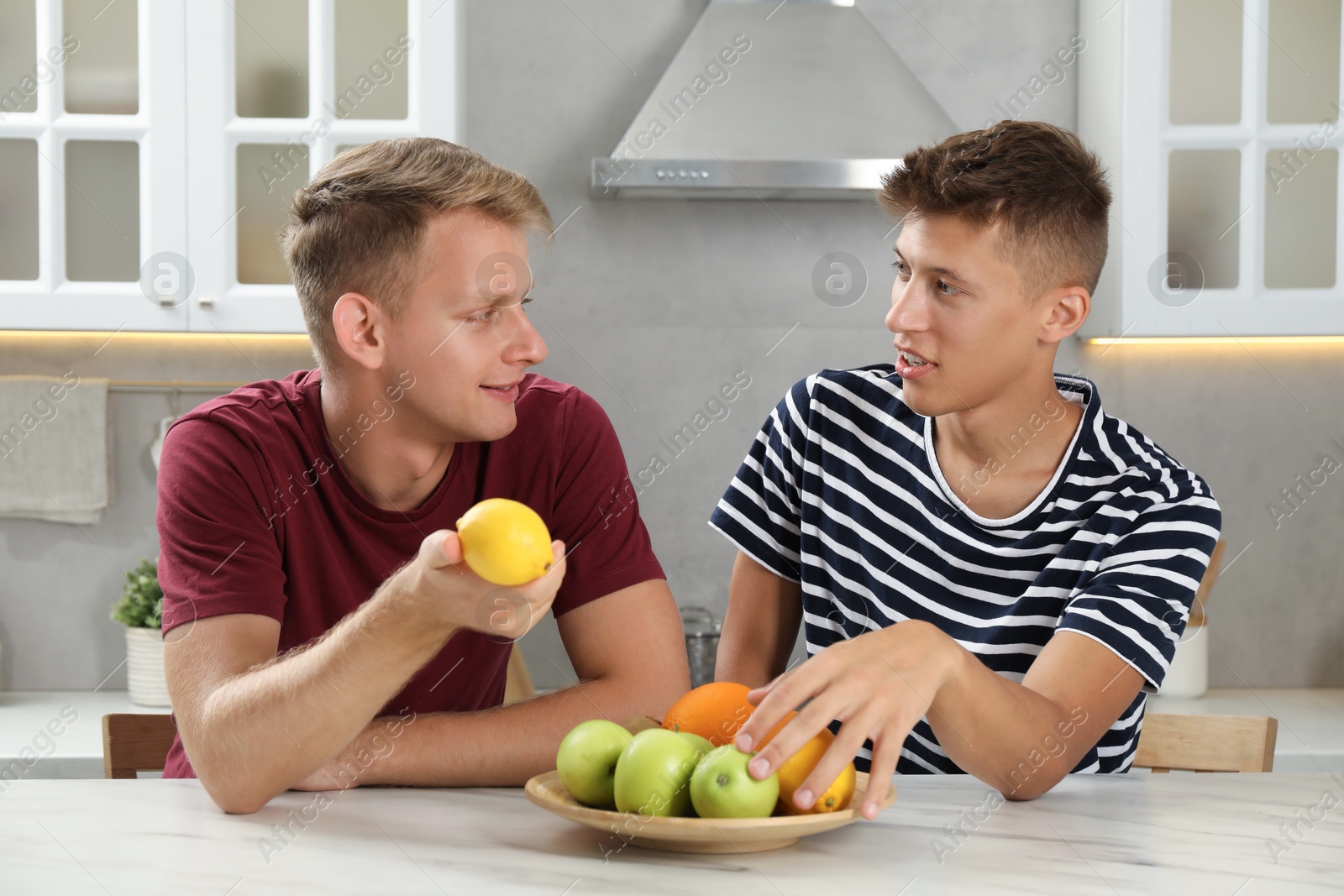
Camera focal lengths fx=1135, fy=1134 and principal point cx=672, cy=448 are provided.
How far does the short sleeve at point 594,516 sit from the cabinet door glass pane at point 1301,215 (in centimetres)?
165

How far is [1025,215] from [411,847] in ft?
3.11

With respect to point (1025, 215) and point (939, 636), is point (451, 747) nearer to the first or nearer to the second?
point (939, 636)

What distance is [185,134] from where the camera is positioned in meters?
2.18

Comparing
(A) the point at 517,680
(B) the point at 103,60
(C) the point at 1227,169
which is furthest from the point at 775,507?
(B) the point at 103,60

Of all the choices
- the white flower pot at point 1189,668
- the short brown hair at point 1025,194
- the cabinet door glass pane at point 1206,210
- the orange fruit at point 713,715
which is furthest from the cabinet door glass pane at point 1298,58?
the orange fruit at point 713,715

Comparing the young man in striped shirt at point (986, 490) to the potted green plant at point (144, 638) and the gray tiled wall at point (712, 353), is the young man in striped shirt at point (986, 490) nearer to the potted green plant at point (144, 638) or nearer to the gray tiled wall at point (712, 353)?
the gray tiled wall at point (712, 353)

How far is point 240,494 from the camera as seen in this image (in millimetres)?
1127

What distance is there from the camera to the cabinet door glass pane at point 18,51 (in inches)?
87.3

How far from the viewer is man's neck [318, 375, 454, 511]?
1242 millimetres

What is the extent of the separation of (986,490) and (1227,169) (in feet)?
4.43

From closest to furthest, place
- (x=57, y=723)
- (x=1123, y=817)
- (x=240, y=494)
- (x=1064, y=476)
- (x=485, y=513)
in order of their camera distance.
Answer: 1. (x=485, y=513)
2. (x=1123, y=817)
3. (x=240, y=494)
4. (x=1064, y=476)
5. (x=57, y=723)

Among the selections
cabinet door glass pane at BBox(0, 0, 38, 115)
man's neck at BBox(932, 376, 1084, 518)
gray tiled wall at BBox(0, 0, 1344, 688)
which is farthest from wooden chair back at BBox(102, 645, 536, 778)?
cabinet door glass pane at BBox(0, 0, 38, 115)

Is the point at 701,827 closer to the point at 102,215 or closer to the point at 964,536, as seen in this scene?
the point at 964,536

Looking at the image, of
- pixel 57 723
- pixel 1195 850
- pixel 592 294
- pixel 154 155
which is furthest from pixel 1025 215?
pixel 57 723
